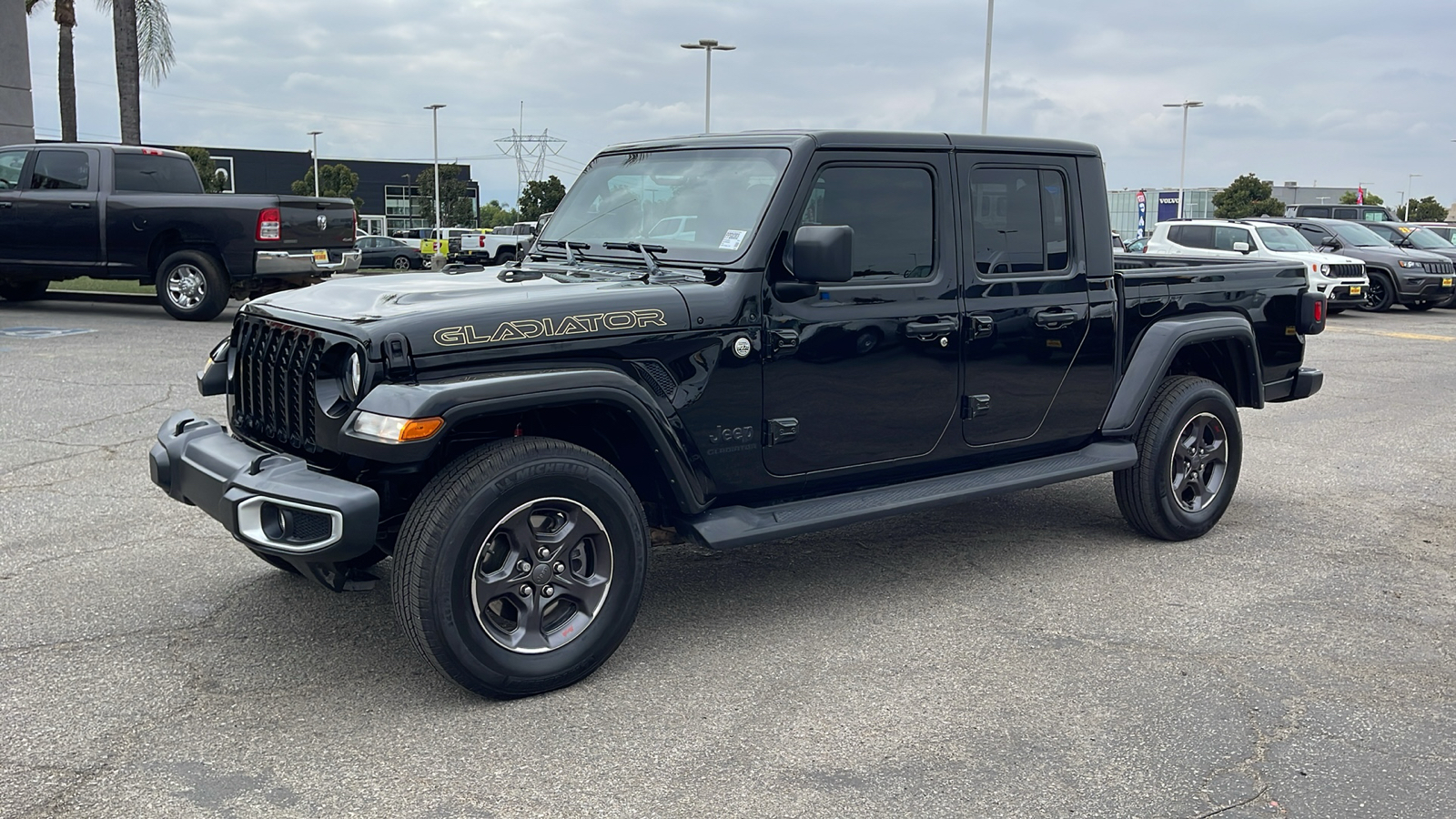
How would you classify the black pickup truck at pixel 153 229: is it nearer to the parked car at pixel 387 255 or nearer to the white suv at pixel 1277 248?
the white suv at pixel 1277 248

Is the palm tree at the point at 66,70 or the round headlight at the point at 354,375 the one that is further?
the palm tree at the point at 66,70

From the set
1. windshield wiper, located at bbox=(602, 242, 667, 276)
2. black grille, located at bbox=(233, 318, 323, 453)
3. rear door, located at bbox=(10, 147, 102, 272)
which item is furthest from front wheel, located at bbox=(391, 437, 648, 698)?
rear door, located at bbox=(10, 147, 102, 272)

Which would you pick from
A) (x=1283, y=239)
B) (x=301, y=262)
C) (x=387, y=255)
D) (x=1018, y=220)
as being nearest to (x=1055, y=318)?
(x=1018, y=220)

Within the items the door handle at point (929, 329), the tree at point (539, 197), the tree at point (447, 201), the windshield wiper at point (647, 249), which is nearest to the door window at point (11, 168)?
the windshield wiper at point (647, 249)

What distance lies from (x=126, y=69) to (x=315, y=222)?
34.5ft

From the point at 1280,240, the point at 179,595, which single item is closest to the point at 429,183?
the point at 1280,240

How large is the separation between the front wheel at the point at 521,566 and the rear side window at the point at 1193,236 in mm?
19360

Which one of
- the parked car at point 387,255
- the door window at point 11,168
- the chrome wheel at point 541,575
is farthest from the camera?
the parked car at point 387,255

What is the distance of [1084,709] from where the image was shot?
393 centimetres

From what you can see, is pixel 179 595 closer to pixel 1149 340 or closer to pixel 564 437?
pixel 564 437

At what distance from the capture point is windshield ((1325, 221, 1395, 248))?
23.0 m

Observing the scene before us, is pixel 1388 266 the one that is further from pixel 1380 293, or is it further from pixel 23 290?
pixel 23 290

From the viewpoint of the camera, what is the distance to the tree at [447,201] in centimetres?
7975

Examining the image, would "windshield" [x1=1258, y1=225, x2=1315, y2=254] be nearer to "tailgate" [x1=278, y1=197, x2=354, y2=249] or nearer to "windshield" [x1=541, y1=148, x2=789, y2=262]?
"tailgate" [x1=278, y1=197, x2=354, y2=249]
